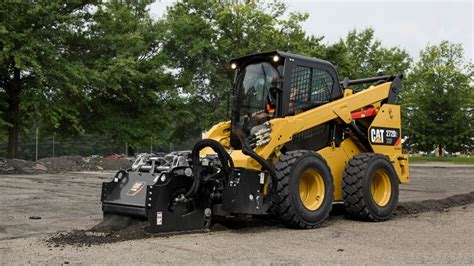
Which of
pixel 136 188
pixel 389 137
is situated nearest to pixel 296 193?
pixel 136 188

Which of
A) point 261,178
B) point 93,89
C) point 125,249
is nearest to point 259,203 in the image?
point 261,178

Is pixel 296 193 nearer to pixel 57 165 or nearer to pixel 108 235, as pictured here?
pixel 108 235

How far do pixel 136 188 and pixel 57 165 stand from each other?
58.8 ft

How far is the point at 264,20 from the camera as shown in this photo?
36844mm

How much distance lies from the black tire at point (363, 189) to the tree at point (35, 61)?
57.9 ft

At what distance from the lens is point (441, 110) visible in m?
38.2

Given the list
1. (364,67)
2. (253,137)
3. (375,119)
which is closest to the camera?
(253,137)

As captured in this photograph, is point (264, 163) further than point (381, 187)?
No

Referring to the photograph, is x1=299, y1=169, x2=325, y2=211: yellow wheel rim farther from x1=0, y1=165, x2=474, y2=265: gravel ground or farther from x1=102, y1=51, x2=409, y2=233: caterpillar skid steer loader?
x1=0, y1=165, x2=474, y2=265: gravel ground

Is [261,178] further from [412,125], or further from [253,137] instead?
[412,125]

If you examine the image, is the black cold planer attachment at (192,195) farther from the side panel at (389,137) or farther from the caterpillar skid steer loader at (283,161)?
the side panel at (389,137)

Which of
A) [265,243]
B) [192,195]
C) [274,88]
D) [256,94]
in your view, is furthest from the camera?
[256,94]

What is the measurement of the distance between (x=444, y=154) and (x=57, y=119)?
111 ft

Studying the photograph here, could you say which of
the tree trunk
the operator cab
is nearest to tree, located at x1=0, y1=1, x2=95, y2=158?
the tree trunk
